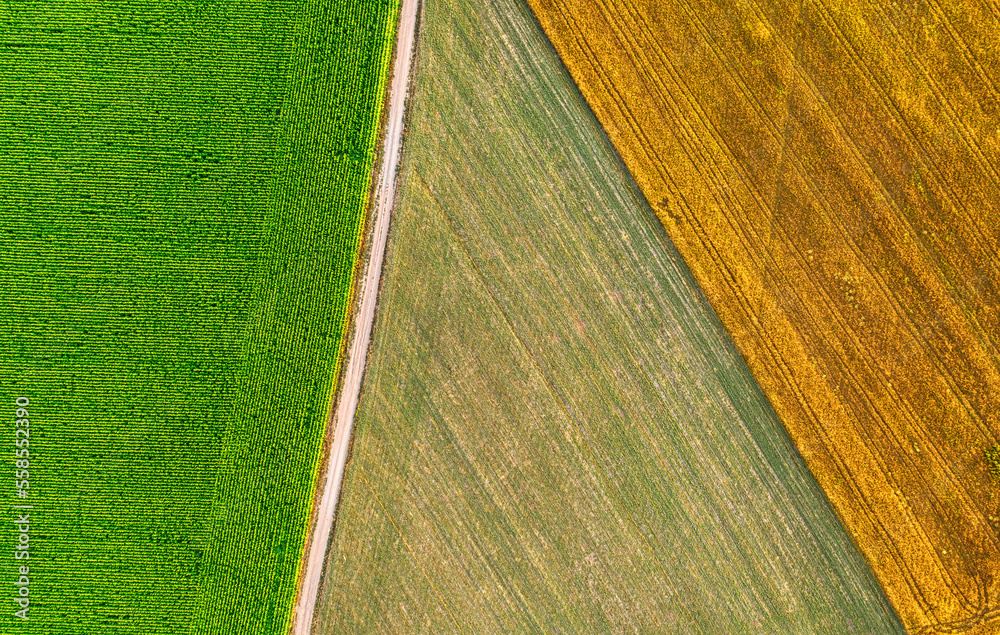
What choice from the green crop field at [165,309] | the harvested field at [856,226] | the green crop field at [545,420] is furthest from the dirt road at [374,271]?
the harvested field at [856,226]

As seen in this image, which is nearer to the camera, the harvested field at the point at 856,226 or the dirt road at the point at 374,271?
the dirt road at the point at 374,271

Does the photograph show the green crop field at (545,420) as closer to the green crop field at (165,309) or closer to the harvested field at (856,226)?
the harvested field at (856,226)

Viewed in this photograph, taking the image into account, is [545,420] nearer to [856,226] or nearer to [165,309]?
[856,226]

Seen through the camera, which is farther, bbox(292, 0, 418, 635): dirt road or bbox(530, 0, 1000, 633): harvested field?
bbox(530, 0, 1000, 633): harvested field

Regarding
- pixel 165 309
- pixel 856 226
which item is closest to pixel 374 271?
pixel 165 309

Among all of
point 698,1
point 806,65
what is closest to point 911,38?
point 806,65

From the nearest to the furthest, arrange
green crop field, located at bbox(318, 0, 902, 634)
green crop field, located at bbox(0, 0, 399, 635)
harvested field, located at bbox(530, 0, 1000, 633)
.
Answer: green crop field, located at bbox(0, 0, 399, 635) → green crop field, located at bbox(318, 0, 902, 634) → harvested field, located at bbox(530, 0, 1000, 633)

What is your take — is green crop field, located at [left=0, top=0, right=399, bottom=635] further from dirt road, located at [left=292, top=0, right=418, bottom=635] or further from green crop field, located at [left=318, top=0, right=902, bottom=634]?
green crop field, located at [left=318, top=0, right=902, bottom=634]

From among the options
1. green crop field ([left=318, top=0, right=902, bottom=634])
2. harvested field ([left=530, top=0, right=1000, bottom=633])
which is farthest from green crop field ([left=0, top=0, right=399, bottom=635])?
harvested field ([left=530, top=0, right=1000, bottom=633])
